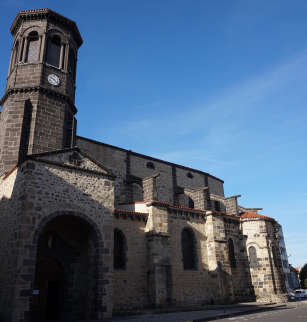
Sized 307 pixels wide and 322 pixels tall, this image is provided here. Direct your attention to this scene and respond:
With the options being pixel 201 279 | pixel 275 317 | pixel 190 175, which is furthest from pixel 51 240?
pixel 190 175

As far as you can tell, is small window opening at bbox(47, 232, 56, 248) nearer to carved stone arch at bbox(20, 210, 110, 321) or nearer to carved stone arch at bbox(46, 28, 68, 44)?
carved stone arch at bbox(20, 210, 110, 321)

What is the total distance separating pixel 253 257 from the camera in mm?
21172

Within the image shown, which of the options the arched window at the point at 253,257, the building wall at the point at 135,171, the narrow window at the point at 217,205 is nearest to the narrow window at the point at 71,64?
the building wall at the point at 135,171

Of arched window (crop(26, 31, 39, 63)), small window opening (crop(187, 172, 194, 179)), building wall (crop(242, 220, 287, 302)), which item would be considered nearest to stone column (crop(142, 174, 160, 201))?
building wall (crop(242, 220, 287, 302))

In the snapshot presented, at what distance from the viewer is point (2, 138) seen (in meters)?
15.6

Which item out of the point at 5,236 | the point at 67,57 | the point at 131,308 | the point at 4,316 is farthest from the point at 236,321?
the point at 67,57

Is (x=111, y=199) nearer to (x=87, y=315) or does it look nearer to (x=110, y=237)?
(x=110, y=237)

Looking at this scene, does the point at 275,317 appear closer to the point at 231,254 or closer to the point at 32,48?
the point at 231,254

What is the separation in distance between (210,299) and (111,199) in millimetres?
9257

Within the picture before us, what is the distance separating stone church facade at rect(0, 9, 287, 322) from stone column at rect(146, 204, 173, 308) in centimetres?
5

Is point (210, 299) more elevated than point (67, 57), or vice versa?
point (67, 57)

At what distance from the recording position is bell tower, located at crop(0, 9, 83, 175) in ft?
50.5

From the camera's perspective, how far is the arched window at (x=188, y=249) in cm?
1784

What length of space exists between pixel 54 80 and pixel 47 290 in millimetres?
11026
